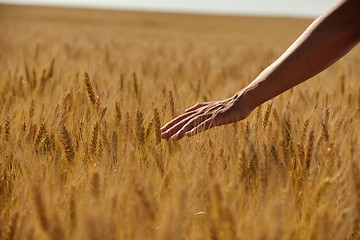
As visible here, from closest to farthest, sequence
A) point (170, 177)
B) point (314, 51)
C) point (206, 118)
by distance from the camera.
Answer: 1. point (170, 177)
2. point (314, 51)
3. point (206, 118)

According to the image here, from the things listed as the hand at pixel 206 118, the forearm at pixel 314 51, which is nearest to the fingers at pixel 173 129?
the hand at pixel 206 118

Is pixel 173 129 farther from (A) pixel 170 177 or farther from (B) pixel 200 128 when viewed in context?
(A) pixel 170 177

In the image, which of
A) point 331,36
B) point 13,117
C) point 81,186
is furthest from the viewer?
point 13,117

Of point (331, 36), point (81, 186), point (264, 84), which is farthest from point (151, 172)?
point (331, 36)

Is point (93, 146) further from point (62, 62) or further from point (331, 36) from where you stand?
point (62, 62)

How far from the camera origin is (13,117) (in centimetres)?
159

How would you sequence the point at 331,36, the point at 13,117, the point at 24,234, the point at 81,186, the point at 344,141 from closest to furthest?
1. the point at 24,234
2. the point at 81,186
3. the point at 344,141
4. the point at 331,36
5. the point at 13,117

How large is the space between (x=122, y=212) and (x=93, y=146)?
1.14ft

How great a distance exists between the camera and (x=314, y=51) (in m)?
1.36

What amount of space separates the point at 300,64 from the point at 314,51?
0.17ft

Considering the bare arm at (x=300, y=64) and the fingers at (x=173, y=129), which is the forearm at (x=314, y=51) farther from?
the fingers at (x=173, y=129)

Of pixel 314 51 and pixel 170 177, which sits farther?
pixel 314 51

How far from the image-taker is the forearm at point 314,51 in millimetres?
1324

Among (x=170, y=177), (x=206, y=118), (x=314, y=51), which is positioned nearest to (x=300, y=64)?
(x=314, y=51)
